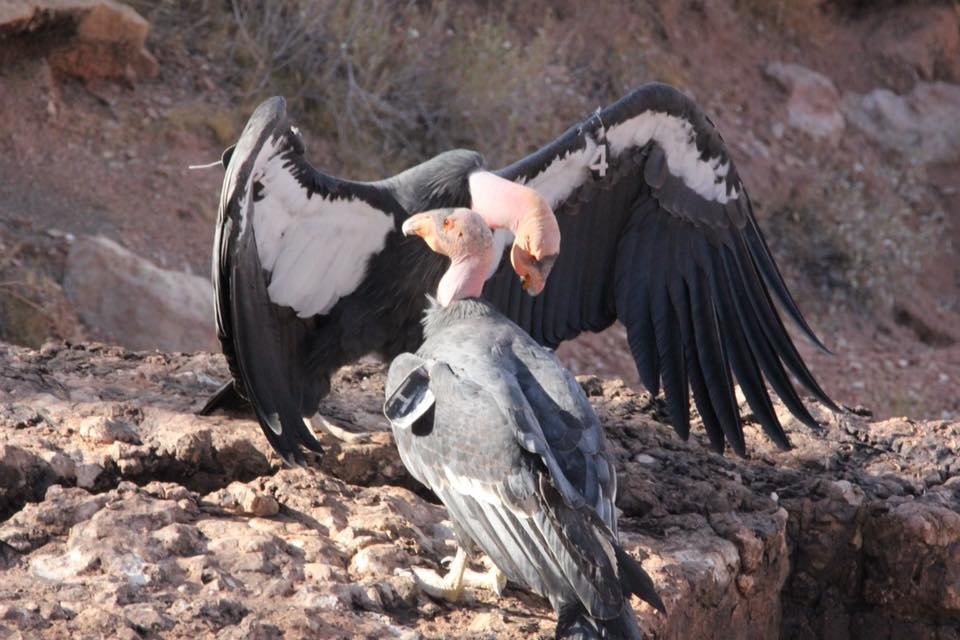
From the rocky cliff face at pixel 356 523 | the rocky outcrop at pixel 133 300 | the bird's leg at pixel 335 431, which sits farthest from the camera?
the rocky outcrop at pixel 133 300

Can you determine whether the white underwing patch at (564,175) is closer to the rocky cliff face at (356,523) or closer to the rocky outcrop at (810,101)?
the rocky cliff face at (356,523)

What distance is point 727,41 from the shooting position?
42.7ft

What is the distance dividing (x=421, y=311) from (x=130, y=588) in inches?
74.0

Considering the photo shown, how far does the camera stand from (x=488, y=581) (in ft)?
14.3

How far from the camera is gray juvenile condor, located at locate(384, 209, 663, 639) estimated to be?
12.5ft

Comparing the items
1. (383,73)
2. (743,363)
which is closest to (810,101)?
(383,73)

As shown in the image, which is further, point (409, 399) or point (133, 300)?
point (133, 300)

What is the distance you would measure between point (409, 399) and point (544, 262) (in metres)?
0.81

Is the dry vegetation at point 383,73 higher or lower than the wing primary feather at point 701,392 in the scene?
higher

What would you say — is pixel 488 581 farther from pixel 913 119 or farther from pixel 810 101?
pixel 913 119

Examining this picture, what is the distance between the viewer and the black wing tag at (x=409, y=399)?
4.17 meters

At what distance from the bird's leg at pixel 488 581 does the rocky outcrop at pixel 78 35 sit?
593cm

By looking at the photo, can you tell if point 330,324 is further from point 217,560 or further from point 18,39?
point 18,39

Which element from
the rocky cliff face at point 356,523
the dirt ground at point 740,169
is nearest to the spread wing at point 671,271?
the rocky cliff face at point 356,523
